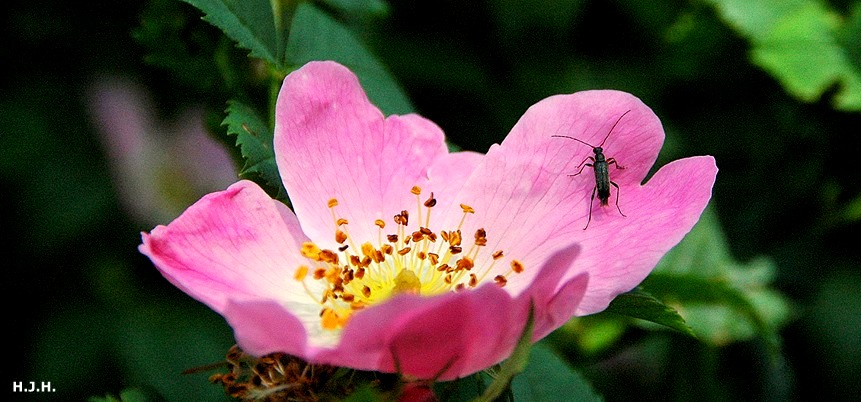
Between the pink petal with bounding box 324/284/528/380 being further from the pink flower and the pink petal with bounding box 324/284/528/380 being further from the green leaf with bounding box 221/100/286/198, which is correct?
the green leaf with bounding box 221/100/286/198

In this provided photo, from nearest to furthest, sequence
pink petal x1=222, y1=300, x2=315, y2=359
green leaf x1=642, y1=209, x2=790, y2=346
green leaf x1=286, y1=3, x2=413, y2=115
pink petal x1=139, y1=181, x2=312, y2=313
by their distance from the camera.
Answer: pink petal x1=222, y1=300, x2=315, y2=359
pink petal x1=139, y1=181, x2=312, y2=313
green leaf x1=286, y1=3, x2=413, y2=115
green leaf x1=642, y1=209, x2=790, y2=346

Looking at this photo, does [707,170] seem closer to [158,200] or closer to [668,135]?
[668,135]

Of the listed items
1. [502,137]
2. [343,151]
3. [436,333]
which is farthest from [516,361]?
[502,137]

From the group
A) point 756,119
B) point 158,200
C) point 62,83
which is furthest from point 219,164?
point 756,119

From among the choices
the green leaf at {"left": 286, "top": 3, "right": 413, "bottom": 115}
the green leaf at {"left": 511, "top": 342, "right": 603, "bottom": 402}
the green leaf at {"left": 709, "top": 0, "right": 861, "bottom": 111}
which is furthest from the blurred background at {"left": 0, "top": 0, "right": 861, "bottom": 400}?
the green leaf at {"left": 511, "top": 342, "right": 603, "bottom": 402}

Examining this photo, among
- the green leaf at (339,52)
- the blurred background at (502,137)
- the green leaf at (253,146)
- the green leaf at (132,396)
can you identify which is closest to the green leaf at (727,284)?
the blurred background at (502,137)

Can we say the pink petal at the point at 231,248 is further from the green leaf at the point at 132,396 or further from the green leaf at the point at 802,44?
the green leaf at the point at 802,44
